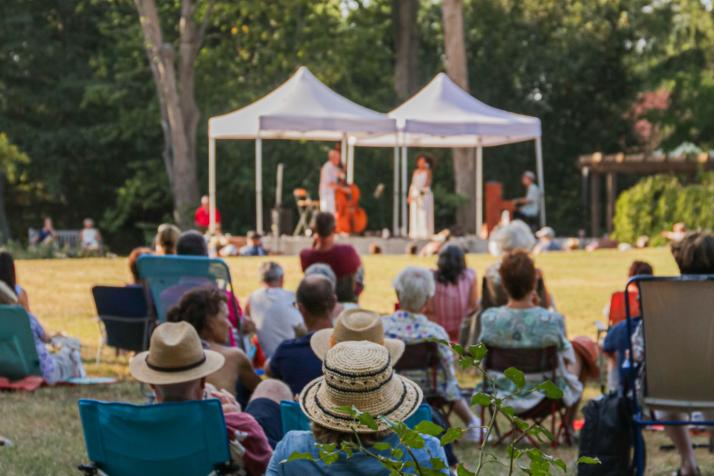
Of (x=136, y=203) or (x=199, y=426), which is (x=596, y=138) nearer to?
(x=136, y=203)

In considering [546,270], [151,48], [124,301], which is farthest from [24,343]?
[151,48]

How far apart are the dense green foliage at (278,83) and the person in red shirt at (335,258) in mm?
22402

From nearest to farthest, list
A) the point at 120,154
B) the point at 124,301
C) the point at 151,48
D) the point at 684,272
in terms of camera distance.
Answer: the point at 684,272
the point at 124,301
the point at 151,48
the point at 120,154

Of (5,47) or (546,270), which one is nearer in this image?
(546,270)

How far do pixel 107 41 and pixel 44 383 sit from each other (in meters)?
27.2

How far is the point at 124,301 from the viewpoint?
909 centimetres

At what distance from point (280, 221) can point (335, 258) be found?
13238 mm

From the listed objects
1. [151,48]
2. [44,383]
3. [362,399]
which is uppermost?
[151,48]

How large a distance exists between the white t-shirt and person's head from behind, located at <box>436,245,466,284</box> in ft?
4.33

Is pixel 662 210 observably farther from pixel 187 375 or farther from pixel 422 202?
pixel 187 375

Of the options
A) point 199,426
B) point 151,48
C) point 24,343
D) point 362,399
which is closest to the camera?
point 362,399

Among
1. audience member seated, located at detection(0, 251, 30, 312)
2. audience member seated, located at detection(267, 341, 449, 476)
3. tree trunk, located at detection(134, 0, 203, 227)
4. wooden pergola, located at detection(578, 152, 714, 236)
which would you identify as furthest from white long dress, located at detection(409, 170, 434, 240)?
audience member seated, located at detection(267, 341, 449, 476)

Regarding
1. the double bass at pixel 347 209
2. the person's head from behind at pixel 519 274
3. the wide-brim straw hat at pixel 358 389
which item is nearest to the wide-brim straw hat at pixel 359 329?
the wide-brim straw hat at pixel 358 389

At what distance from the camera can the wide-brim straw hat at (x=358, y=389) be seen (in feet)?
9.89
